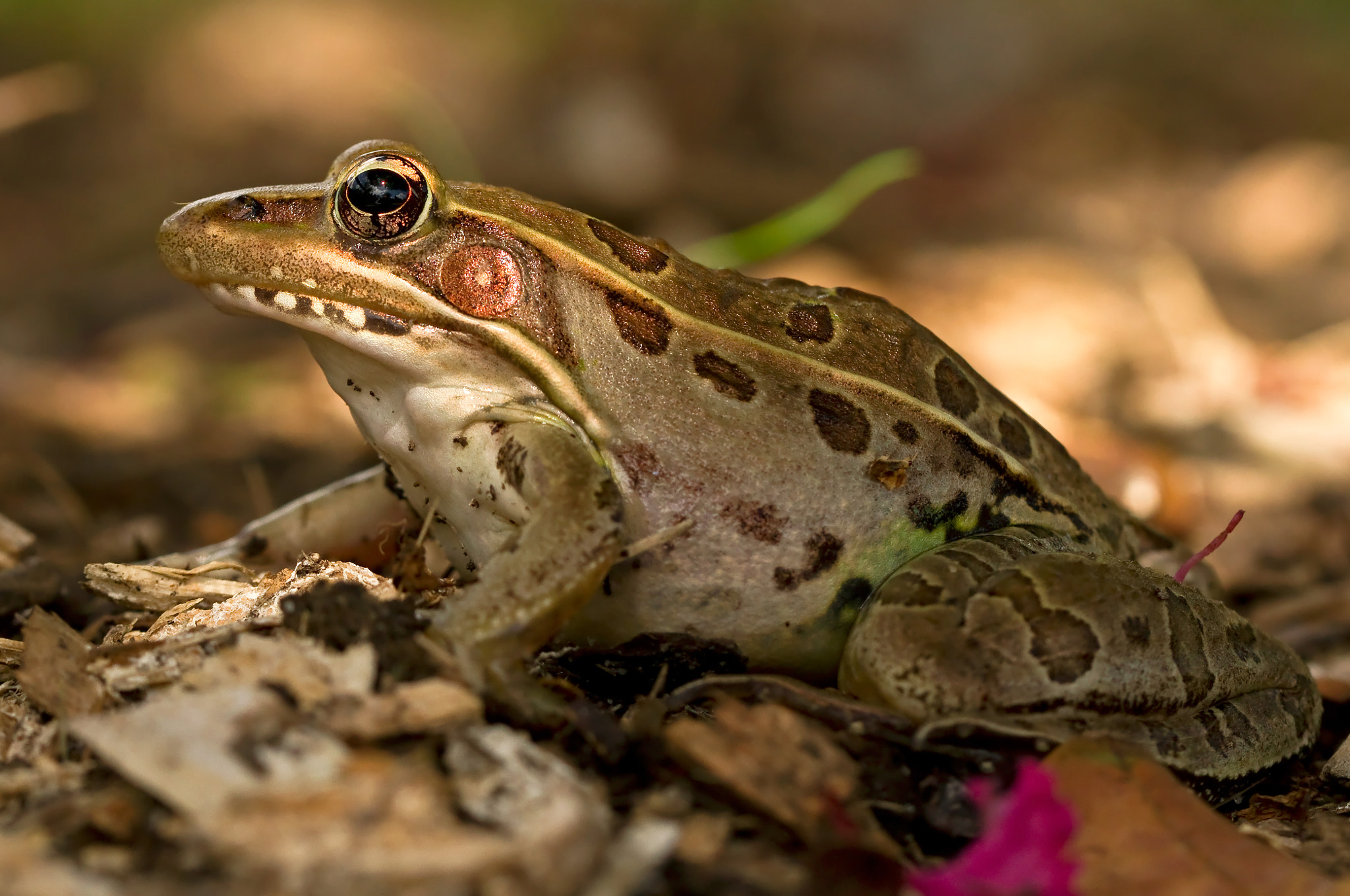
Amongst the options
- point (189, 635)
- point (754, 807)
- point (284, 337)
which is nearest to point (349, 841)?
point (754, 807)

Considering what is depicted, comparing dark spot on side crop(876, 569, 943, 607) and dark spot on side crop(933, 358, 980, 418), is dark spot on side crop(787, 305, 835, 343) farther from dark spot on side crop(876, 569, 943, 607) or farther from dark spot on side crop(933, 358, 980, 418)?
dark spot on side crop(876, 569, 943, 607)

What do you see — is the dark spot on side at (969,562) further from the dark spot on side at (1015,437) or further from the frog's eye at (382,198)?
the frog's eye at (382,198)

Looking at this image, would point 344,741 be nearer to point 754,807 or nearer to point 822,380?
point 754,807

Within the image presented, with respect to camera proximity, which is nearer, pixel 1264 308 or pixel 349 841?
pixel 349 841

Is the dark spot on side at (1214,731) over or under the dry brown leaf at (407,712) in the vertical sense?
over

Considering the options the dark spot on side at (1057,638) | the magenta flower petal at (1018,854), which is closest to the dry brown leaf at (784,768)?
the magenta flower petal at (1018,854)
